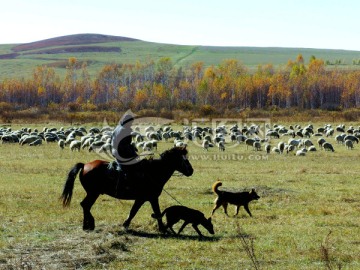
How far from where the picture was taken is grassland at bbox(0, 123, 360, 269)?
31.7 feet

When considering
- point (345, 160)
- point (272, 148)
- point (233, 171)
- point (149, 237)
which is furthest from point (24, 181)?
point (272, 148)

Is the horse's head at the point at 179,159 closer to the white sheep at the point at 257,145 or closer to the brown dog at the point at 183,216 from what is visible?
the brown dog at the point at 183,216

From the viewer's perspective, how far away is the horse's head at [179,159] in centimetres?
1275

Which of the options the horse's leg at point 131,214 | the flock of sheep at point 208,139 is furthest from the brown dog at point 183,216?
the flock of sheep at point 208,139

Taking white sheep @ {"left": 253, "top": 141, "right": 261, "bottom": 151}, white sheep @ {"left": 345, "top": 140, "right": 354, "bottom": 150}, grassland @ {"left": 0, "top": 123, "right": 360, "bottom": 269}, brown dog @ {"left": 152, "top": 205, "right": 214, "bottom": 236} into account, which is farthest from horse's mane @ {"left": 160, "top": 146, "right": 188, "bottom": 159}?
white sheep @ {"left": 345, "top": 140, "right": 354, "bottom": 150}

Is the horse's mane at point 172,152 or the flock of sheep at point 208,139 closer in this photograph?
the horse's mane at point 172,152

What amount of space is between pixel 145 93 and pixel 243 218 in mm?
97539

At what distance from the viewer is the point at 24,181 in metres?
21.4

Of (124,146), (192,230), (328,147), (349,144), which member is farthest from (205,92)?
(124,146)

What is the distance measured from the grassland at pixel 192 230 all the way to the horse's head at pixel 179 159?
1.39 meters

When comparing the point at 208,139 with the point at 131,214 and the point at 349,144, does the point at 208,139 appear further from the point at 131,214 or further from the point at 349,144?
the point at 131,214

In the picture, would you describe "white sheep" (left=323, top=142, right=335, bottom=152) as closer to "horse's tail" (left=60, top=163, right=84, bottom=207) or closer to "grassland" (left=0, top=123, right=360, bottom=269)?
"grassland" (left=0, top=123, right=360, bottom=269)

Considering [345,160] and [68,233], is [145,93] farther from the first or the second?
[68,233]

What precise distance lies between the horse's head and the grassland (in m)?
1.39
